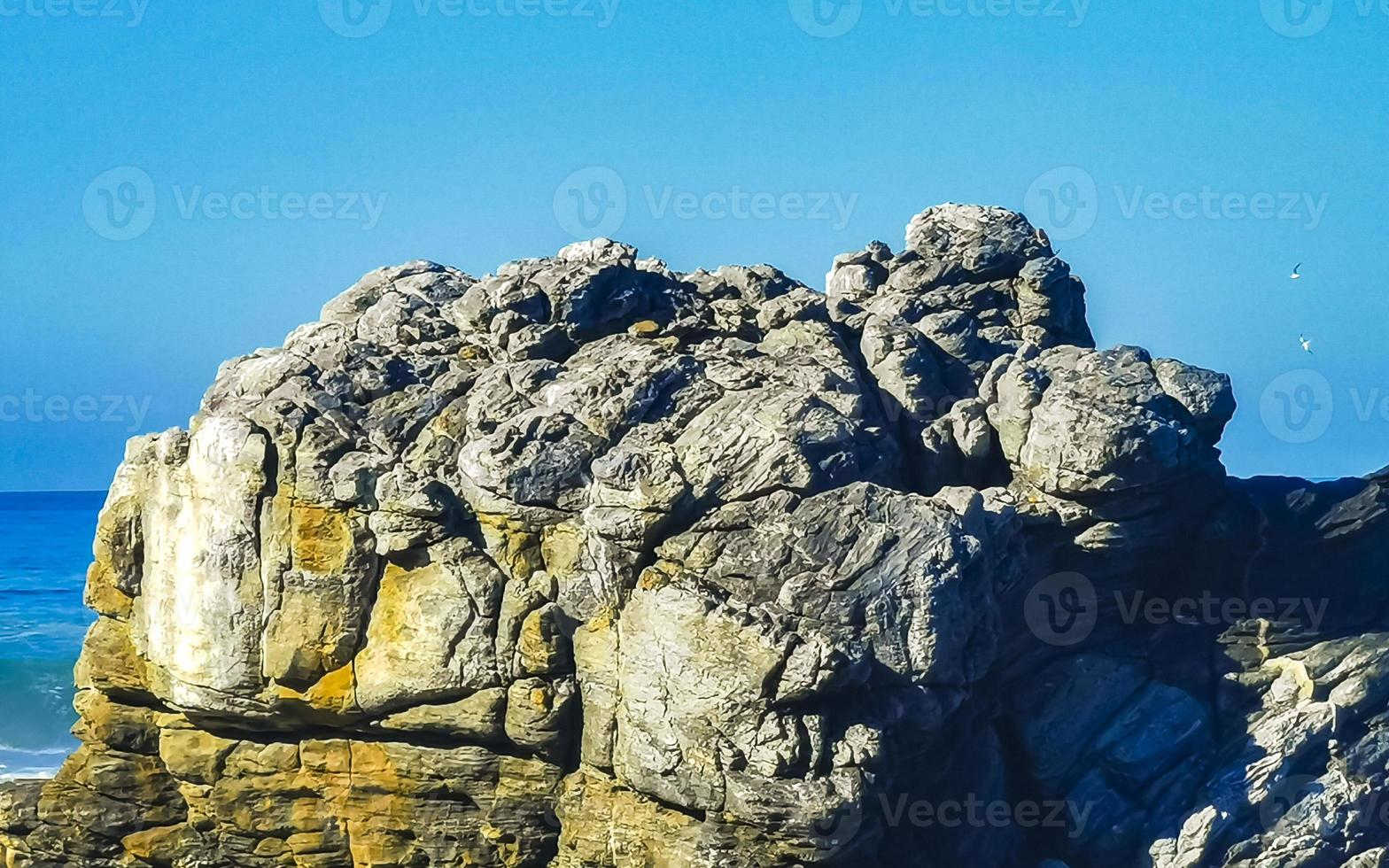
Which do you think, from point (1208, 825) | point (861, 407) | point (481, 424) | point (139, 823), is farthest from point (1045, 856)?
point (139, 823)

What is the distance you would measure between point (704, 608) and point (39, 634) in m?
48.0

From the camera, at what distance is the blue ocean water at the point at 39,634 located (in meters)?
42.1

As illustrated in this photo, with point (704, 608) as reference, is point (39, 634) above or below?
above

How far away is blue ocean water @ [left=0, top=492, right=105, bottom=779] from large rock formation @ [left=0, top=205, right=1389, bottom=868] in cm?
2062

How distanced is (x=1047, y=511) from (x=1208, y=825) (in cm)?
436

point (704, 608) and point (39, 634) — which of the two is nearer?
point (704, 608)

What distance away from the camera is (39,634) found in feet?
195

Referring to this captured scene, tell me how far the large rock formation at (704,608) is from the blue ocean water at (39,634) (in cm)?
2062

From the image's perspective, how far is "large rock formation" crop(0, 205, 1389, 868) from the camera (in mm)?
18328

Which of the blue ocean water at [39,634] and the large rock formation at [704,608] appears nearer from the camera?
the large rock formation at [704,608]

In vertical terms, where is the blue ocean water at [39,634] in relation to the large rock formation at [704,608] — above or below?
above

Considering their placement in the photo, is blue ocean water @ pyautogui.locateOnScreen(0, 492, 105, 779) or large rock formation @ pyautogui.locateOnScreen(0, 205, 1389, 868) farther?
blue ocean water @ pyautogui.locateOnScreen(0, 492, 105, 779)

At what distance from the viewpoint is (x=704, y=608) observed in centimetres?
1811

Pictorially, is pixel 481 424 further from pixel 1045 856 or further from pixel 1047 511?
pixel 1045 856
